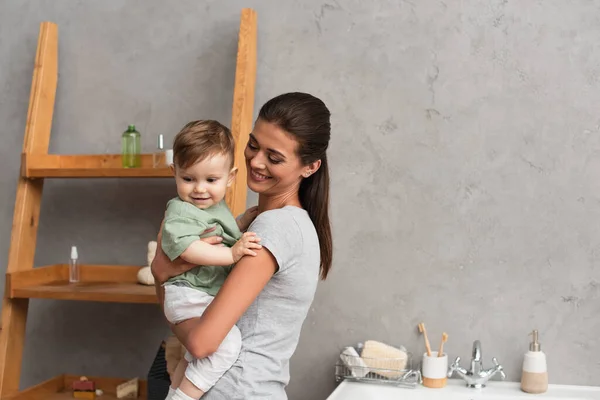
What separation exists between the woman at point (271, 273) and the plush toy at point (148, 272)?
0.84 metres

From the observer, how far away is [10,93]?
2.89 meters

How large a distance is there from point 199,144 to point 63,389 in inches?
64.3

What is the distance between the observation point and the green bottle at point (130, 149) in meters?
2.60

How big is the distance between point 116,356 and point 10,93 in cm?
114

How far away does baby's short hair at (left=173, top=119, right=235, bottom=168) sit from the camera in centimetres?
158

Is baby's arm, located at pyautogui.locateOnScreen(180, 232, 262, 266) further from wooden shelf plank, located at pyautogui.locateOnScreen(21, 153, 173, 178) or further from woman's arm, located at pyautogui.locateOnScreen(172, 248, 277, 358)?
wooden shelf plank, located at pyautogui.locateOnScreen(21, 153, 173, 178)

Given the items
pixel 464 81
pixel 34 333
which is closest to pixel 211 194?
pixel 464 81

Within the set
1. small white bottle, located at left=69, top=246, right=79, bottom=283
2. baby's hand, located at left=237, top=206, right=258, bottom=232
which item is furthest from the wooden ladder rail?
baby's hand, located at left=237, top=206, right=258, bottom=232

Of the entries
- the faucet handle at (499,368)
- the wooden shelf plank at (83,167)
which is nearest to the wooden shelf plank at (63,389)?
the wooden shelf plank at (83,167)

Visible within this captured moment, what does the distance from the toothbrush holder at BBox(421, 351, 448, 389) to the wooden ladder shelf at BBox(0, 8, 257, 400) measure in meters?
0.81

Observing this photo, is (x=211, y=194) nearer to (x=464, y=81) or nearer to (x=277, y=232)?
(x=277, y=232)

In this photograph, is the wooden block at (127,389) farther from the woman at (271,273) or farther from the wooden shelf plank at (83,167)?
the woman at (271,273)

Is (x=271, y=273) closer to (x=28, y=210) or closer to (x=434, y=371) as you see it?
(x=434, y=371)

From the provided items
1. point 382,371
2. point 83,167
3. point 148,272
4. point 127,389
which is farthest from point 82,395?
point 382,371
